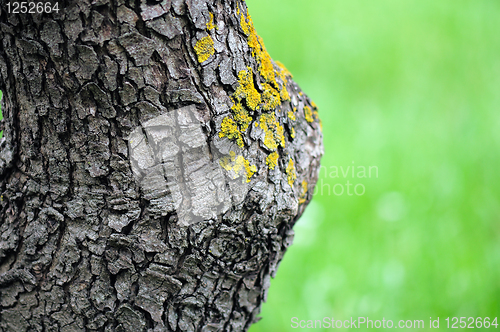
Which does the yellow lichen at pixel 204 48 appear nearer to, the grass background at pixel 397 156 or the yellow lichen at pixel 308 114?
the yellow lichen at pixel 308 114

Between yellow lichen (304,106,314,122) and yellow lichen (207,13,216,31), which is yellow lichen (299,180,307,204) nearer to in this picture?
yellow lichen (304,106,314,122)

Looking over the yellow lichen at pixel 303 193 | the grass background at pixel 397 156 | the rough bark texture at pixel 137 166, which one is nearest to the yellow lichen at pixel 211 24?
the rough bark texture at pixel 137 166

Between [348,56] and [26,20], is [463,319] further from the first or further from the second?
[348,56]

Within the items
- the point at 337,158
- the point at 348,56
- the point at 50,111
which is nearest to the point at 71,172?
the point at 50,111

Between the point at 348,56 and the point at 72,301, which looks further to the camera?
the point at 348,56

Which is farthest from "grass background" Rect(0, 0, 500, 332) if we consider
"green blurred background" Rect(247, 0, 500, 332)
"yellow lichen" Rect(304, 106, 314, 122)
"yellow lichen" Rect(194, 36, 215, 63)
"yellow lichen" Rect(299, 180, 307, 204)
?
"yellow lichen" Rect(194, 36, 215, 63)

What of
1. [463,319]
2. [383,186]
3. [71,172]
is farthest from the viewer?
[383,186]
